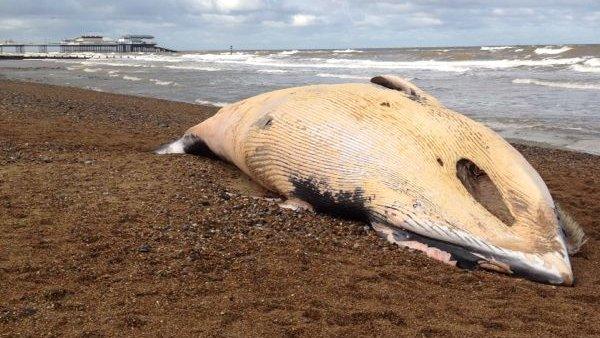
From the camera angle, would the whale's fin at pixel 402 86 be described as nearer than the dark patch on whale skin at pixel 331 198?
No

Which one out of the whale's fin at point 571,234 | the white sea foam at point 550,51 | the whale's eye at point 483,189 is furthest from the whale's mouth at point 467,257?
the white sea foam at point 550,51

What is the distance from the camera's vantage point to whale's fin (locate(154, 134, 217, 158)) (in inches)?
348

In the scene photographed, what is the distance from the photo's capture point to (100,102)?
19172mm

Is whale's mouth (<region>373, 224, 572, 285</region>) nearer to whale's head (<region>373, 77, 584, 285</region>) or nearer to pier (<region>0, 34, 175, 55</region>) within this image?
whale's head (<region>373, 77, 584, 285</region>)

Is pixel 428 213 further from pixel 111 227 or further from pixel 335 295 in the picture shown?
pixel 111 227

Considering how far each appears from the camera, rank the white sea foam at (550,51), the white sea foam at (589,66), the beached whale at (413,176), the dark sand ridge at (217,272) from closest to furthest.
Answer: the dark sand ridge at (217,272) → the beached whale at (413,176) → the white sea foam at (589,66) → the white sea foam at (550,51)

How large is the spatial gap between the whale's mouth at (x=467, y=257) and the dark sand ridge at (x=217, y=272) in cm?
7

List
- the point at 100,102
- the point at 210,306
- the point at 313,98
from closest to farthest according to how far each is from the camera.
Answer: the point at 210,306 < the point at 313,98 < the point at 100,102

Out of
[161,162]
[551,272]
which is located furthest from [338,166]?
[161,162]

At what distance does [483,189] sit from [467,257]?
0.67 metres

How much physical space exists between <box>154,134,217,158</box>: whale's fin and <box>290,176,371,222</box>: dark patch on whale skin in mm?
2862

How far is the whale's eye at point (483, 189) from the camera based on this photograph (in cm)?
501

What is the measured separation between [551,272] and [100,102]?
16.9 metres

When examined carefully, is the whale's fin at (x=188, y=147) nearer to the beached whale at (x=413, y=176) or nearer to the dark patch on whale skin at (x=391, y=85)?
the beached whale at (x=413, y=176)
